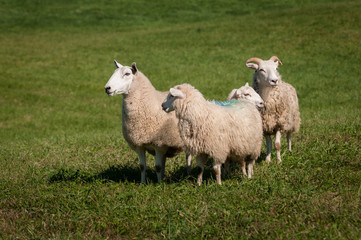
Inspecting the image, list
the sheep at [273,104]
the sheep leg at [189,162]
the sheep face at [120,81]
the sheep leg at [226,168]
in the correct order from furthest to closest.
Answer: the sheep at [273,104], the sheep leg at [189,162], the sheep leg at [226,168], the sheep face at [120,81]

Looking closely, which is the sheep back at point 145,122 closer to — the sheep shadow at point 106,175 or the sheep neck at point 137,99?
the sheep neck at point 137,99

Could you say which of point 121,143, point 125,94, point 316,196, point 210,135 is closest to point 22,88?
point 121,143

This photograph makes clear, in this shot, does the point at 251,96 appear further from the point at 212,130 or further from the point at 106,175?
A: the point at 106,175

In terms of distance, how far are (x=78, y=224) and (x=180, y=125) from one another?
6.18 ft

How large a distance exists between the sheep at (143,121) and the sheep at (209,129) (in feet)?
2.31

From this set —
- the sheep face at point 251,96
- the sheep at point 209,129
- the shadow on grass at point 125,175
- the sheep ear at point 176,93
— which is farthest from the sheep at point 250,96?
the sheep ear at point 176,93

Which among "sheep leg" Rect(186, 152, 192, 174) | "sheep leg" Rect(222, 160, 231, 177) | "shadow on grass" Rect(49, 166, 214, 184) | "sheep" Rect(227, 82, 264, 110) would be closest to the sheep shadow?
"shadow on grass" Rect(49, 166, 214, 184)

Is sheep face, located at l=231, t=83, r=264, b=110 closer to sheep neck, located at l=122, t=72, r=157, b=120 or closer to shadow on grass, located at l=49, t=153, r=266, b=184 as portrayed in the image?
shadow on grass, located at l=49, t=153, r=266, b=184

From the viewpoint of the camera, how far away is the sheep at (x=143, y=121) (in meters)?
6.31

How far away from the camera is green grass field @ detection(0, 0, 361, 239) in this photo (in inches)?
183

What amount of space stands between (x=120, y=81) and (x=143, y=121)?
27.6 inches

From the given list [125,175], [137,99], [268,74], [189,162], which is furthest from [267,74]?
[125,175]

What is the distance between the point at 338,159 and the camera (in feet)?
20.6

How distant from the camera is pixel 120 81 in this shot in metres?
6.19
